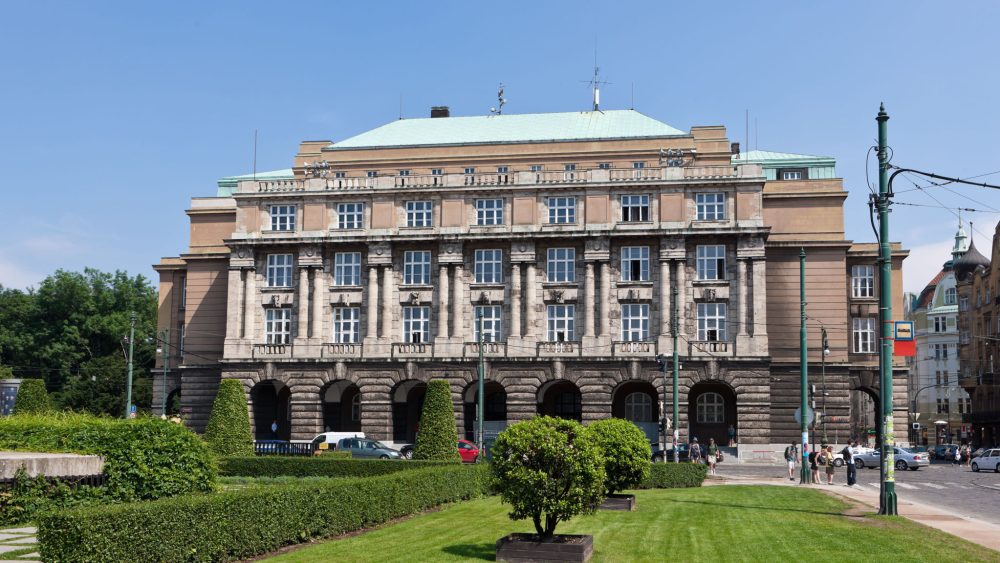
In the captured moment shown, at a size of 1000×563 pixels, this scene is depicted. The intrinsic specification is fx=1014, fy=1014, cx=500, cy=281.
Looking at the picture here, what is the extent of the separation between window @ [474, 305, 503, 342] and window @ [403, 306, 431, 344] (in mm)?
3649

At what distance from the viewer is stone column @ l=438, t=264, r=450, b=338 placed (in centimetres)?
7250

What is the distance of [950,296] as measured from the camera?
443 feet

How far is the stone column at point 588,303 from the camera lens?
7075 centimetres

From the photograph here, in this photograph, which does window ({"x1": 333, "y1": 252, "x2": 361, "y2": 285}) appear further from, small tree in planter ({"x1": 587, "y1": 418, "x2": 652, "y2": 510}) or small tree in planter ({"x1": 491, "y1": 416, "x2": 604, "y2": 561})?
small tree in planter ({"x1": 491, "y1": 416, "x2": 604, "y2": 561})

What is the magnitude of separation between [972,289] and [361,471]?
8902 centimetres

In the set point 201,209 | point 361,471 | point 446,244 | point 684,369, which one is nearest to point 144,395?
point 201,209

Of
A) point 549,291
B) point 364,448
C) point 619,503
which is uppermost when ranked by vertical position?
point 549,291

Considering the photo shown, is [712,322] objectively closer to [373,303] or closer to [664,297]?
[664,297]

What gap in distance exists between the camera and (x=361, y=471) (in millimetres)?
43062

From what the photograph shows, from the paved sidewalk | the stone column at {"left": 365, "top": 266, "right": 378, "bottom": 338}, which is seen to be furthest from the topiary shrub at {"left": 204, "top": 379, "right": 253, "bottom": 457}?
the stone column at {"left": 365, "top": 266, "right": 378, "bottom": 338}

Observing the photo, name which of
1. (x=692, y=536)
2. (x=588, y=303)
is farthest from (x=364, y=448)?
(x=692, y=536)

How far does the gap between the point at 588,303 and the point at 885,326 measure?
41.0 m

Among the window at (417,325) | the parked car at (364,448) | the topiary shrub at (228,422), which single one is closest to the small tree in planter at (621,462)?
the topiary shrub at (228,422)

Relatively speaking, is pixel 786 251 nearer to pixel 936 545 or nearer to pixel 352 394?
pixel 352 394
